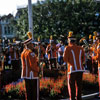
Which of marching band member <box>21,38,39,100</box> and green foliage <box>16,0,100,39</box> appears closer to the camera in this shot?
marching band member <box>21,38,39,100</box>

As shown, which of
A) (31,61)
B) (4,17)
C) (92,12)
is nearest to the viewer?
(31,61)

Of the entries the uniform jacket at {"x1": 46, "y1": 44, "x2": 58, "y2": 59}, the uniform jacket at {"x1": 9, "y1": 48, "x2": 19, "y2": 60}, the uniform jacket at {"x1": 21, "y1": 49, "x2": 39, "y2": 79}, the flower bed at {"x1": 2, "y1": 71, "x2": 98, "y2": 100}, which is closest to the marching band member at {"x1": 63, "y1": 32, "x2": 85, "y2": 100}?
the uniform jacket at {"x1": 21, "y1": 49, "x2": 39, "y2": 79}

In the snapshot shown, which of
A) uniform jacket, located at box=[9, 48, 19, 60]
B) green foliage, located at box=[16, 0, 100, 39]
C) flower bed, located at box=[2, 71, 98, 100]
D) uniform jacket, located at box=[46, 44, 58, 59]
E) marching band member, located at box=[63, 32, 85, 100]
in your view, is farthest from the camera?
green foliage, located at box=[16, 0, 100, 39]

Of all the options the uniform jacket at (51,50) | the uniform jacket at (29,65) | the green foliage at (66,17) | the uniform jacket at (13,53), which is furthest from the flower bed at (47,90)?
the green foliage at (66,17)

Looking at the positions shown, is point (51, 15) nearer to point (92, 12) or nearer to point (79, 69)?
point (92, 12)

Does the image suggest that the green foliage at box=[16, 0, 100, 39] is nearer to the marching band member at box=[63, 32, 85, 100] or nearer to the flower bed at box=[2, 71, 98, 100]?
the flower bed at box=[2, 71, 98, 100]

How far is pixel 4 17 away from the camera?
171 feet

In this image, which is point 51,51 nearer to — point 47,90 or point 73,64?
point 47,90

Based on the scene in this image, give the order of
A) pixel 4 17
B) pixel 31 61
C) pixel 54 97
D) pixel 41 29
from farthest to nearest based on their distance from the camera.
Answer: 1. pixel 4 17
2. pixel 41 29
3. pixel 54 97
4. pixel 31 61

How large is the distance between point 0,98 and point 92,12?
52.8 feet

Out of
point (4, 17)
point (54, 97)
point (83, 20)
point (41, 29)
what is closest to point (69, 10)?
point (83, 20)

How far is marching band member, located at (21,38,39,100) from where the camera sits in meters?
5.79

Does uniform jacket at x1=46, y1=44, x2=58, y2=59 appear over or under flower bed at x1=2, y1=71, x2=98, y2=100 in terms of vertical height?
over

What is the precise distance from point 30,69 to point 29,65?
0.12m
